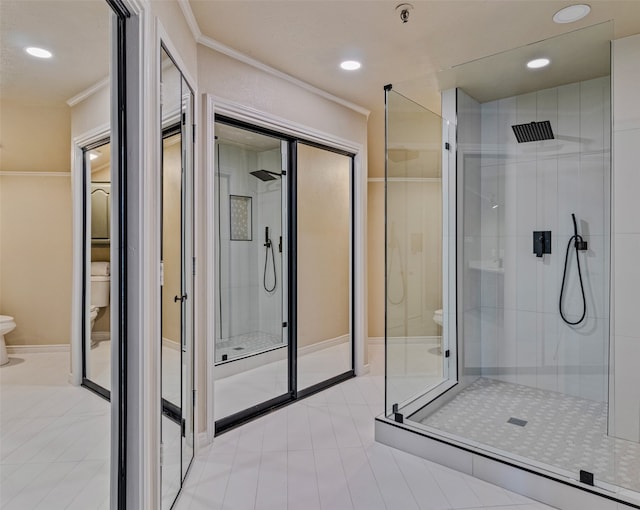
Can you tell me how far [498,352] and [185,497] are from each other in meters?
2.51

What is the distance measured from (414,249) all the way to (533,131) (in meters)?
1.23

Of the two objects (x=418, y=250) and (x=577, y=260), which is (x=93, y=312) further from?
(x=577, y=260)

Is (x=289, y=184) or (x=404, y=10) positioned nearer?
(x=404, y=10)

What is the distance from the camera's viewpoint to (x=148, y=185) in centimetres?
158

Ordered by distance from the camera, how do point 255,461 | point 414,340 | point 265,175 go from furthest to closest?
point 265,175 → point 414,340 → point 255,461

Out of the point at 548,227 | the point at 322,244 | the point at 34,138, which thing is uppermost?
the point at 34,138

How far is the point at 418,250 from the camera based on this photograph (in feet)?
10.5

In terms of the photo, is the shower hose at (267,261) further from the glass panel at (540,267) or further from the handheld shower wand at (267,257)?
the glass panel at (540,267)

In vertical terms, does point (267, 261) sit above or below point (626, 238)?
below

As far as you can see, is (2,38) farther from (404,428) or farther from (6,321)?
(404,428)

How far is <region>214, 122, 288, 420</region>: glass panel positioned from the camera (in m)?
3.21

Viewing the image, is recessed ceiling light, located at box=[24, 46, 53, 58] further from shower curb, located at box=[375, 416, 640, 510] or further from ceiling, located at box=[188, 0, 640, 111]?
shower curb, located at box=[375, 416, 640, 510]

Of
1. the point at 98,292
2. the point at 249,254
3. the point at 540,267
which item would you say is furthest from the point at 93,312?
the point at 540,267

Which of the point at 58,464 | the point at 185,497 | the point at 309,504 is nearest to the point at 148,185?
the point at 58,464
